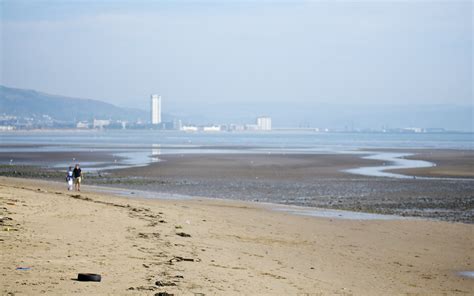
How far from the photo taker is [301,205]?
78.2 ft

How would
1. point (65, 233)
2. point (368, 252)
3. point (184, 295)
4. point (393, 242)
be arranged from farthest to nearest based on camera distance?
point (393, 242) → point (368, 252) → point (65, 233) → point (184, 295)

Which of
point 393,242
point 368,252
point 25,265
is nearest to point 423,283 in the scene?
point 368,252

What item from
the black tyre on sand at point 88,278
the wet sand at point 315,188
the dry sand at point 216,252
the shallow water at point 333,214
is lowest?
the wet sand at point 315,188

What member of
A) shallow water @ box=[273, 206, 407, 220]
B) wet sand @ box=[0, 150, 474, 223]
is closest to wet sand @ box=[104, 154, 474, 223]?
wet sand @ box=[0, 150, 474, 223]

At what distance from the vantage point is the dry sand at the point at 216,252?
30.0 feet

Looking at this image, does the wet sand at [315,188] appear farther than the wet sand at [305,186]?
No

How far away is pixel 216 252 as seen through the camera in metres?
12.0

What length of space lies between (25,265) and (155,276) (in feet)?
6.11

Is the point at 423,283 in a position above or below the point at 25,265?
below

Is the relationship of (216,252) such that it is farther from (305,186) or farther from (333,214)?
(305,186)

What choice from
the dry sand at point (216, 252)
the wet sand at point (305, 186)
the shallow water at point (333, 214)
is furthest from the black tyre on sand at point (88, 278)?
the wet sand at point (305, 186)

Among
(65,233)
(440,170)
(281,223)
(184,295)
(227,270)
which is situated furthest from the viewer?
(440,170)

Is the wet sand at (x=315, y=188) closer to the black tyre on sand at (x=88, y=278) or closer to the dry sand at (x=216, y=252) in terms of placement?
the dry sand at (x=216, y=252)

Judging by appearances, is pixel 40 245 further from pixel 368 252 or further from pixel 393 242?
pixel 393 242
